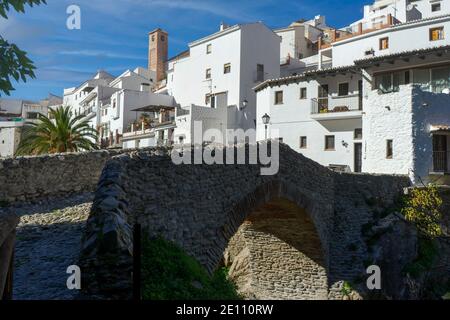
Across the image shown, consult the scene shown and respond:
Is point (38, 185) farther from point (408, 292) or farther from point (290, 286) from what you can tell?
point (408, 292)

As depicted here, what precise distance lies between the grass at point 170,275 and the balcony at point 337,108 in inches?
712

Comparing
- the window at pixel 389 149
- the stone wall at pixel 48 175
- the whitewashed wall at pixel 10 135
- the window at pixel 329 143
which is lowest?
the stone wall at pixel 48 175

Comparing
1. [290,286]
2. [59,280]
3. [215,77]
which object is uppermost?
[215,77]

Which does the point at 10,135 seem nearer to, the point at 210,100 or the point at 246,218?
the point at 210,100

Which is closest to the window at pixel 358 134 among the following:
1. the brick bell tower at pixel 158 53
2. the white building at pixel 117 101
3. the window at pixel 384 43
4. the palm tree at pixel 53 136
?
the window at pixel 384 43

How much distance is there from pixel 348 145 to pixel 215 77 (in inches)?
565

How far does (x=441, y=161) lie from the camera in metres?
21.4

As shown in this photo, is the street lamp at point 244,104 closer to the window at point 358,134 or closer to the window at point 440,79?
the window at point 358,134

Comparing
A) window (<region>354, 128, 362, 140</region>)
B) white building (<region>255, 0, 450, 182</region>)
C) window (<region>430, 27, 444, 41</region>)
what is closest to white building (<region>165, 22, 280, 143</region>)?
white building (<region>255, 0, 450, 182</region>)

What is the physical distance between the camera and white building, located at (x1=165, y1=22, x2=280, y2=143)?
32.5m

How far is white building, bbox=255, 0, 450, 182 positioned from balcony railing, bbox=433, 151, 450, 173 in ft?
0.17

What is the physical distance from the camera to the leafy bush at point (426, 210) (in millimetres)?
18609

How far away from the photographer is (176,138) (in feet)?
106
